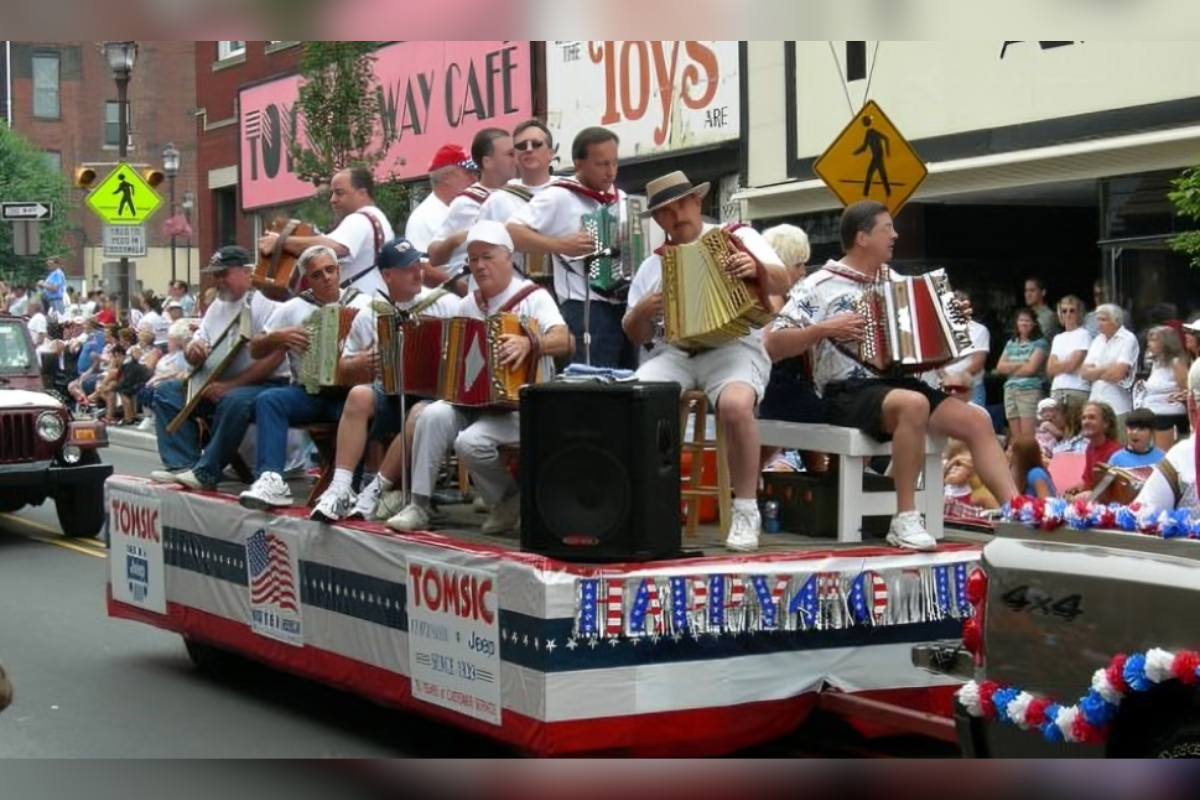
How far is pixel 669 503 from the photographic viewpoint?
23.1 feet

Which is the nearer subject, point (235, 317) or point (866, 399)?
point (866, 399)

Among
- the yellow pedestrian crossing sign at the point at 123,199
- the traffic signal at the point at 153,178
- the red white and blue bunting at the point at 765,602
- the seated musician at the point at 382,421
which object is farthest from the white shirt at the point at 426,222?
the traffic signal at the point at 153,178

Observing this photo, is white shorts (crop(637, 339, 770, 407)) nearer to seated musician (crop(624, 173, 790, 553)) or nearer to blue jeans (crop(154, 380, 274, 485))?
seated musician (crop(624, 173, 790, 553))

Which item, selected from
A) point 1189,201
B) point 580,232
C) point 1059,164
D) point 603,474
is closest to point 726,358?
point 603,474

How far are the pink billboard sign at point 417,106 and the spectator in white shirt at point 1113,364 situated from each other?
36.1 feet

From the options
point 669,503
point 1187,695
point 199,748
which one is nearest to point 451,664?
point 669,503

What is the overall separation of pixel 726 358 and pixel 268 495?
8.56 ft

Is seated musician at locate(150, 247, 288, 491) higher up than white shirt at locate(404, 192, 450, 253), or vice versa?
white shirt at locate(404, 192, 450, 253)

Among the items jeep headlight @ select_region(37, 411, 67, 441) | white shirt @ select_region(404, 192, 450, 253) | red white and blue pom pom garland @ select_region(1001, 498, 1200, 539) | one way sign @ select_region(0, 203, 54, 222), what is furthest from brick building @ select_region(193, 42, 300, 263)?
red white and blue pom pom garland @ select_region(1001, 498, 1200, 539)

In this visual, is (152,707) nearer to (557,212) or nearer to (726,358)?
(557,212)

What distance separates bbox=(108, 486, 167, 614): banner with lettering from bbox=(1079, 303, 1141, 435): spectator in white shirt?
7.96 m

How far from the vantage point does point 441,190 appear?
35.2ft

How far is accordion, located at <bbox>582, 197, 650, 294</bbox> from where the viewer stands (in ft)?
29.1
